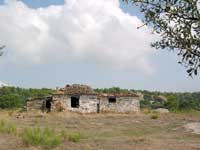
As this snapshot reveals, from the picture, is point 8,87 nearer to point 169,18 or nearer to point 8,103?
point 8,103

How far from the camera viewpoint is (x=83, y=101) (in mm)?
49656

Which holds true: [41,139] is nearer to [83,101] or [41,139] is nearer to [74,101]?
[83,101]

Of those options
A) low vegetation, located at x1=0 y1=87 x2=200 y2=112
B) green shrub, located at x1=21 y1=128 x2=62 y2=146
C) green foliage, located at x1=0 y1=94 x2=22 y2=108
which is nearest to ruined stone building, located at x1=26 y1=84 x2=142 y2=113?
low vegetation, located at x1=0 y1=87 x2=200 y2=112

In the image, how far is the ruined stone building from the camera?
49.2m

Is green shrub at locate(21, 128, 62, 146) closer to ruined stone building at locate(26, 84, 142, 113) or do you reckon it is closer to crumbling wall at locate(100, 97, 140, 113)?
ruined stone building at locate(26, 84, 142, 113)

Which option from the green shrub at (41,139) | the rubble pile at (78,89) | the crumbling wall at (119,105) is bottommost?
the green shrub at (41,139)

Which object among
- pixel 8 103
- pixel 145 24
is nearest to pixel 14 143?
pixel 145 24

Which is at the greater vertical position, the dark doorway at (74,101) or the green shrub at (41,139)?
the dark doorway at (74,101)

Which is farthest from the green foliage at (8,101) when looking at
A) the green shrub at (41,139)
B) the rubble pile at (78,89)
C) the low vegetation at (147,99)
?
the green shrub at (41,139)

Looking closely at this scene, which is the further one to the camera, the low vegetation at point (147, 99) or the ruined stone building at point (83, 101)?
the low vegetation at point (147, 99)

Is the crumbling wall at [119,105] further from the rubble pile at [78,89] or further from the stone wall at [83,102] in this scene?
the rubble pile at [78,89]

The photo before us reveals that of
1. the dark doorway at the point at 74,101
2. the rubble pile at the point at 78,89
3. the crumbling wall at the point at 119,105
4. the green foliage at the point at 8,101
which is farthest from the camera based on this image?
the green foliage at the point at 8,101

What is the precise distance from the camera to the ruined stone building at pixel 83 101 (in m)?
49.2

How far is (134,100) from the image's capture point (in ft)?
169
